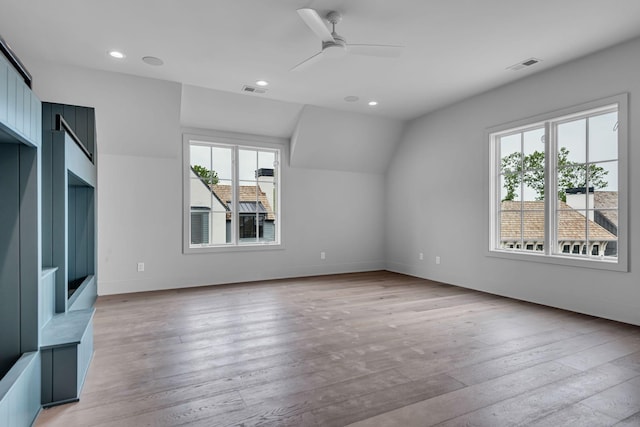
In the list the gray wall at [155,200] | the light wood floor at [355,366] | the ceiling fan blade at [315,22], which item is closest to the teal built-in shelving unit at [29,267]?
the light wood floor at [355,366]

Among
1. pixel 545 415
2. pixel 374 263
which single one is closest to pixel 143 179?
pixel 374 263

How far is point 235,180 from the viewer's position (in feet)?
19.2

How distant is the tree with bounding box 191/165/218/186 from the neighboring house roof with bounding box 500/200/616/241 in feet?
14.4

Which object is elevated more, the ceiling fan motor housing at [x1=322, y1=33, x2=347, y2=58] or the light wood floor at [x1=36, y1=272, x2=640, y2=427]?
the ceiling fan motor housing at [x1=322, y1=33, x2=347, y2=58]

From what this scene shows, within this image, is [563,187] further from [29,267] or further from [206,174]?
[29,267]

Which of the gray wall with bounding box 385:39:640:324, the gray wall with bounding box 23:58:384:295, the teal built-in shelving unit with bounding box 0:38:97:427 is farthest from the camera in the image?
the gray wall with bounding box 23:58:384:295

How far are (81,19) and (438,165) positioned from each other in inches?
195

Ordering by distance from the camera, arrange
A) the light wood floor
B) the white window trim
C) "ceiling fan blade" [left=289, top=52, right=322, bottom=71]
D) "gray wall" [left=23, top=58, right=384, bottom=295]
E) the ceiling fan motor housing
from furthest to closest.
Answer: the white window trim
"gray wall" [left=23, top=58, right=384, bottom=295]
"ceiling fan blade" [left=289, top=52, right=322, bottom=71]
the ceiling fan motor housing
the light wood floor

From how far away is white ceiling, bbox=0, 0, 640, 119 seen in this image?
9.49 feet

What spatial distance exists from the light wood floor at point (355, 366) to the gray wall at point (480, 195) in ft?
1.10

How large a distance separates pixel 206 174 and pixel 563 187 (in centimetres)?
497

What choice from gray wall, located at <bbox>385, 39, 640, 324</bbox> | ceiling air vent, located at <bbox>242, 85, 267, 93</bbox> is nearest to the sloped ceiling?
gray wall, located at <bbox>385, 39, 640, 324</bbox>

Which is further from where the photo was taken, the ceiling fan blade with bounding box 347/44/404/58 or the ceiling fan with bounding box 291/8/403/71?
the ceiling fan blade with bounding box 347/44/404/58

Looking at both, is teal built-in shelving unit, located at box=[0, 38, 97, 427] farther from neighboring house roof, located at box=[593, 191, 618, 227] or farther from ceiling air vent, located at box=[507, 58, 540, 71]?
neighboring house roof, located at box=[593, 191, 618, 227]
